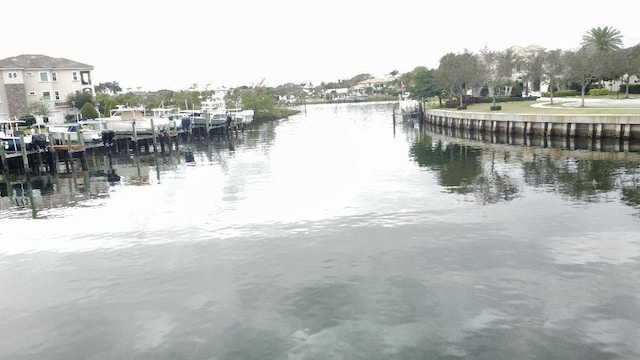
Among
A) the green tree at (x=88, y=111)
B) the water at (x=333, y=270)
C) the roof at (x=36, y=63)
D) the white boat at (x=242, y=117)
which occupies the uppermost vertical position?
the roof at (x=36, y=63)

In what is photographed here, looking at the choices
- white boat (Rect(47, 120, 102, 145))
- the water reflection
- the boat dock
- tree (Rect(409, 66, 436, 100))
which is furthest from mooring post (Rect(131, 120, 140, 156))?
tree (Rect(409, 66, 436, 100))

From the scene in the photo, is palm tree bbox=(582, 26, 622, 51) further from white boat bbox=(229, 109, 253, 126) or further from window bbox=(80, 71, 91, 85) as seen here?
window bbox=(80, 71, 91, 85)

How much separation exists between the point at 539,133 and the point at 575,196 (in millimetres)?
22947

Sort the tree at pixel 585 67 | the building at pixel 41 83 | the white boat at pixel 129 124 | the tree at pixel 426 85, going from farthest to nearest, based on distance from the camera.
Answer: the tree at pixel 426 85, the building at pixel 41 83, the tree at pixel 585 67, the white boat at pixel 129 124

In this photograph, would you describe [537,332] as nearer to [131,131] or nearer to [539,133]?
[539,133]

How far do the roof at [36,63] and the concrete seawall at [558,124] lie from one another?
54305 millimetres

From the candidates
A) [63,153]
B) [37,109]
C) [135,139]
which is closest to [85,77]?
[37,109]

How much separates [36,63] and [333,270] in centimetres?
6948

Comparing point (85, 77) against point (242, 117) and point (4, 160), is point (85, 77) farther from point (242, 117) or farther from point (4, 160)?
point (4, 160)

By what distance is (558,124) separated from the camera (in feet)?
133

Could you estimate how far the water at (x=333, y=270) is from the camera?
33.2ft

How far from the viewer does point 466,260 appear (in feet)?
45.8

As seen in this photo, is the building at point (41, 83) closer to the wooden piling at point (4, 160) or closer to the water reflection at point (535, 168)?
the wooden piling at point (4, 160)

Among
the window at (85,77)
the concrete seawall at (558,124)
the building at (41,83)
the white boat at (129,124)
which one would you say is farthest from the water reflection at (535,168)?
the window at (85,77)
